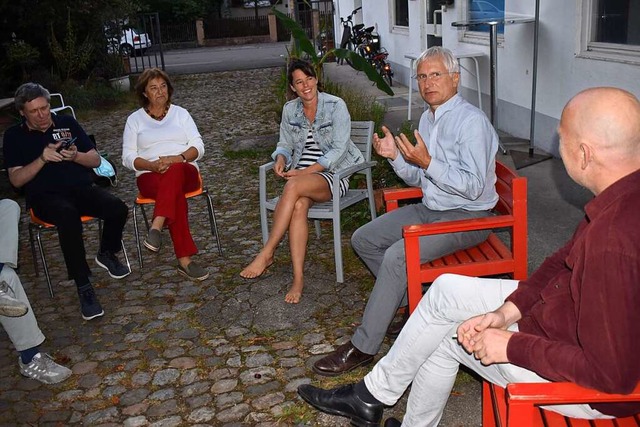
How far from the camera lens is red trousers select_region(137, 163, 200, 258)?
15.8 ft

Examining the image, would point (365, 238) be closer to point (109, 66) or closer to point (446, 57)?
point (446, 57)

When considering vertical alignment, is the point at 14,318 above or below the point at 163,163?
below

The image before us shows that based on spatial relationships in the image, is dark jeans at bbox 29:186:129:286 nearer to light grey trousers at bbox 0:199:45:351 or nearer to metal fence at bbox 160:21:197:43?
light grey trousers at bbox 0:199:45:351

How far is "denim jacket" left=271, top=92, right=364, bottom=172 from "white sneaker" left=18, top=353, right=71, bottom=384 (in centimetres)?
210

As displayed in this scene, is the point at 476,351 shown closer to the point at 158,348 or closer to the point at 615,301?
the point at 615,301

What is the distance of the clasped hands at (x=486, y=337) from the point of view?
7.10ft

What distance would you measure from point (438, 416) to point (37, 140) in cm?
345

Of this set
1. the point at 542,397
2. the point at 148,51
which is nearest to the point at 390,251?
the point at 542,397

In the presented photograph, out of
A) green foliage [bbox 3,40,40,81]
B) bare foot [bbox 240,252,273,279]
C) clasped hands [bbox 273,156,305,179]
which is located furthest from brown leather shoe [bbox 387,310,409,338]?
green foliage [bbox 3,40,40,81]

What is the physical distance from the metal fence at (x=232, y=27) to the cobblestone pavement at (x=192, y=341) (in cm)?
3310

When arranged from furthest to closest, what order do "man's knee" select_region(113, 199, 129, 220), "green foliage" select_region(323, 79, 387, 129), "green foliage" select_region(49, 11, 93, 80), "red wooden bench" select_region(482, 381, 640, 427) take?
"green foliage" select_region(49, 11, 93, 80)
"green foliage" select_region(323, 79, 387, 129)
"man's knee" select_region(113, 199, 129, 220)
"red wooden bench" select_region(482, 381, 640, 427)

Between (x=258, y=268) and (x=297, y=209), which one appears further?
(x=258, y=268)

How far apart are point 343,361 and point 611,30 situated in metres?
4.28

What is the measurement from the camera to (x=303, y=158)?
4930mm
